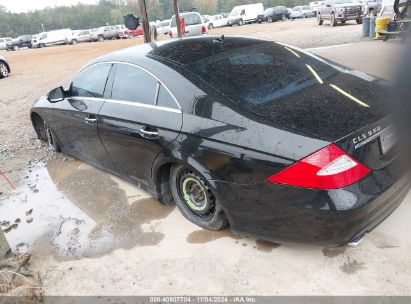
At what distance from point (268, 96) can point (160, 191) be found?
4.40 ft

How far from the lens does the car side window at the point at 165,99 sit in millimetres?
3131

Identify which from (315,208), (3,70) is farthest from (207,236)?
(3,70)

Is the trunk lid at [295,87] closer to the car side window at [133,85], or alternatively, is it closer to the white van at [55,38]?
the car side window at [133,85]

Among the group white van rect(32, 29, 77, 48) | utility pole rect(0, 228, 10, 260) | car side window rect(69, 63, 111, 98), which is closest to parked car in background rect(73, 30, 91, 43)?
white van rect(32, 29, 77, 48)

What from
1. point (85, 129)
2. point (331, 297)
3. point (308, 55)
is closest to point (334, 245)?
point (331, 297)

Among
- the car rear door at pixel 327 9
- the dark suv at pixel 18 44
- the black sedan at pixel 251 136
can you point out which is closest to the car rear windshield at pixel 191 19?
the car rear door at pixel 327 9

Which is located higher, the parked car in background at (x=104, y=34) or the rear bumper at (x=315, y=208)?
the rear bumper at (x=315, y=208)

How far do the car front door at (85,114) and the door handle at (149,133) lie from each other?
808 mm

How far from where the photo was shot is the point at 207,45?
3.62 m

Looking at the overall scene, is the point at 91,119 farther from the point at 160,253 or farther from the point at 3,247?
the point at 160,253

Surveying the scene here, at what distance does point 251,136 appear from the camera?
2.58 meters

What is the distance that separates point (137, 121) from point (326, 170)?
67.6 inches

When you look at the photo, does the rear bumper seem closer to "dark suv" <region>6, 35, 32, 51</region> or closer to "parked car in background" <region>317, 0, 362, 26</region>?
"parked car in background" <region>317, 0, 362, 26</region>

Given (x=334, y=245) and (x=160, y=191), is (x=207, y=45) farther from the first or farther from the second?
(x=334, y=245)
